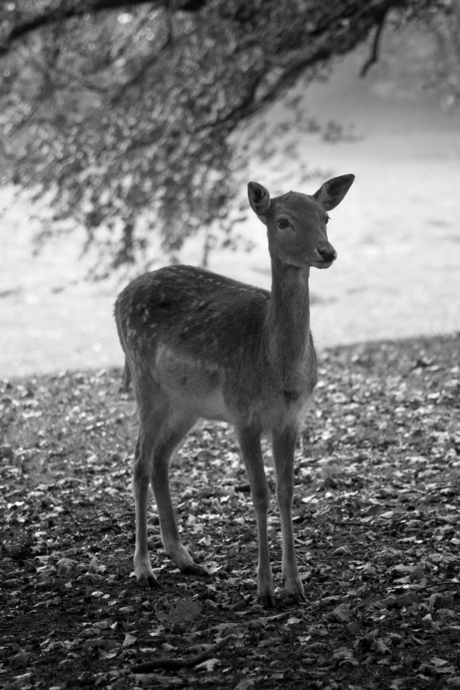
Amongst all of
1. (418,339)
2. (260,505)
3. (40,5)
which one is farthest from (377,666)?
(40,5)

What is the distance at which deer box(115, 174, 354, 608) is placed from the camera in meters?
5.51

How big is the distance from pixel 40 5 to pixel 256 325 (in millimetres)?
10034

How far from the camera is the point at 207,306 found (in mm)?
6289

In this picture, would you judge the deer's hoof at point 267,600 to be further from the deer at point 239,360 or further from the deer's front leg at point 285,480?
the deer's front leg at point 285,480

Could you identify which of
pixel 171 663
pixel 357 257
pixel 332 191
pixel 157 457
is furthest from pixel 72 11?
pixel 357 257

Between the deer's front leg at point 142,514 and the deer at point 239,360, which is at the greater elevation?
the deer at point 239,360

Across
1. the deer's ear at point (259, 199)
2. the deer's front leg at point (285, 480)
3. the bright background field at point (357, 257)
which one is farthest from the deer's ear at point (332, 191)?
the bright background field at point (357, 257)

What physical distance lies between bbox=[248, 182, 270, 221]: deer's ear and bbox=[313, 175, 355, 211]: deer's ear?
15.0 inches

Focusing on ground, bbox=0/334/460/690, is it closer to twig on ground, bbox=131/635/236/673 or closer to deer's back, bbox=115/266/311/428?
twig on ground, bbox=131/635/236/673

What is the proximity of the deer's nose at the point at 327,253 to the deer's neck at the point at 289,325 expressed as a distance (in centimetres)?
36

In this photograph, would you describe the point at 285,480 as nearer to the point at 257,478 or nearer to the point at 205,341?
the point at 257,478

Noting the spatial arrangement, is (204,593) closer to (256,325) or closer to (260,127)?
(256,325)

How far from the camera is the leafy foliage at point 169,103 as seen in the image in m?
13.1

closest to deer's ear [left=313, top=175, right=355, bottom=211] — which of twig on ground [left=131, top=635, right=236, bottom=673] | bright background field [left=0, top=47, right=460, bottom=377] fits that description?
twig on ground [left=131, top=635, right=236, bottom=673]
